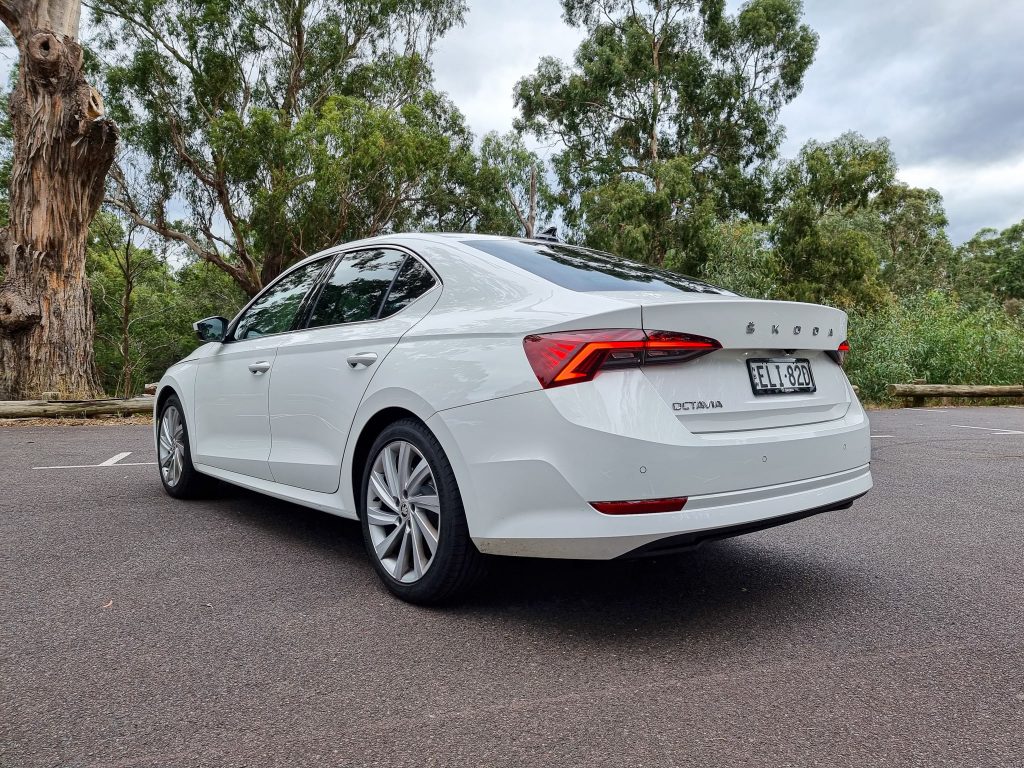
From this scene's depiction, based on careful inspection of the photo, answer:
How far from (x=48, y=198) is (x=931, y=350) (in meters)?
17.5

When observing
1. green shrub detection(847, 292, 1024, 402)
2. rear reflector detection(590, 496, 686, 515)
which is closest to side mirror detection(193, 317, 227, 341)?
rear reflector detection(590, 496, 686, 515)

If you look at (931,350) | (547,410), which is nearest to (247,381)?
(547,410)

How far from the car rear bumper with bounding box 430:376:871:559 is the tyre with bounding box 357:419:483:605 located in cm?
11

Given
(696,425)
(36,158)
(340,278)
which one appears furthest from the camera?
(36,158)

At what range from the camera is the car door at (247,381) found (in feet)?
14.5

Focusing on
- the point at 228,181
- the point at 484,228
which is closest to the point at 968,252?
the point at 484,228

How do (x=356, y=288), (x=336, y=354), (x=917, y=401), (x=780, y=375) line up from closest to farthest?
1. (x=780, y=375)
2. (x=336, y=354)
3. (x=356, y=288)
4. (x=917, y=401)

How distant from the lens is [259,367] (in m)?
4.43

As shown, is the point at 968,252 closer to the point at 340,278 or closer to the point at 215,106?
the point at 215,106

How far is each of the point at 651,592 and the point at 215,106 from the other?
2585 centimetres

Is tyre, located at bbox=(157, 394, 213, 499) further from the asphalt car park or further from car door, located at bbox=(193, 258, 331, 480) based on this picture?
the asphalt car park

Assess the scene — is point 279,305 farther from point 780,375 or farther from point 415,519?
point 780,375

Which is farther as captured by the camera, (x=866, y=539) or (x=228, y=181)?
(x=228, y=181)

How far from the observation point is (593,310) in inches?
109
